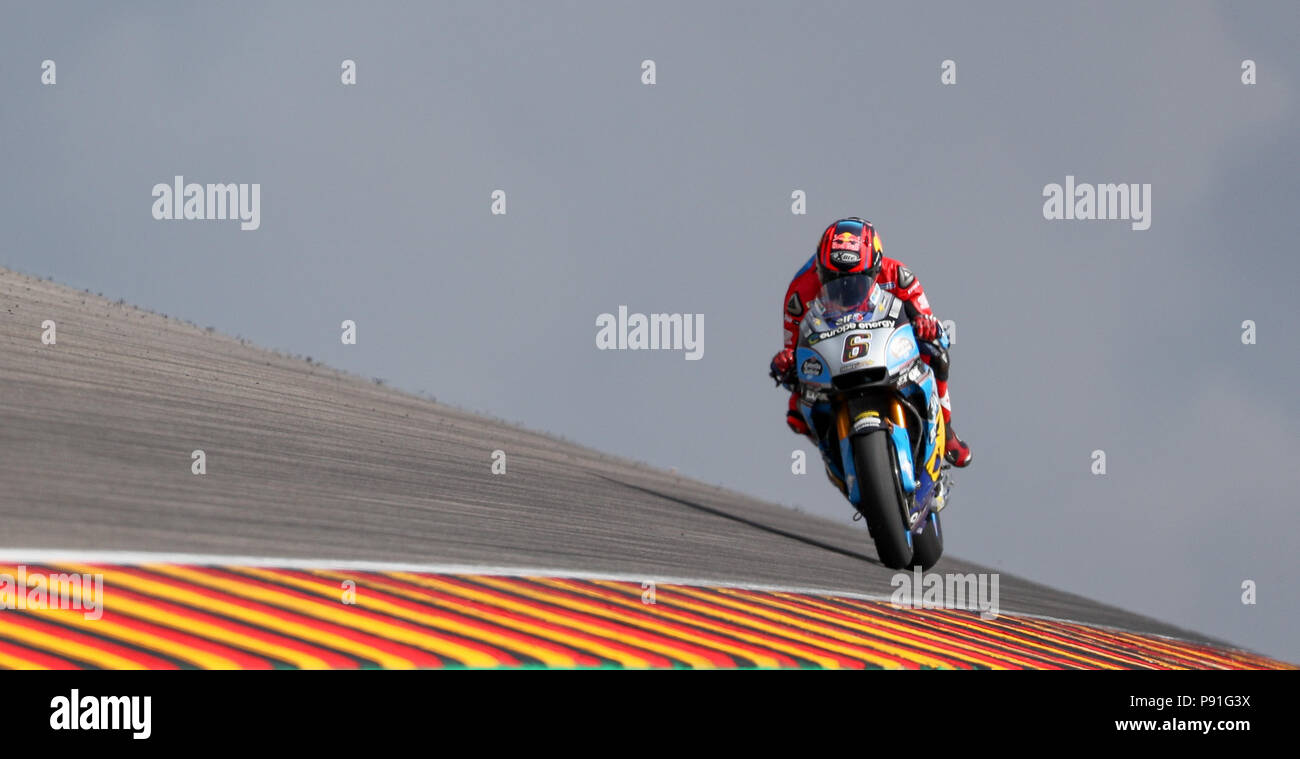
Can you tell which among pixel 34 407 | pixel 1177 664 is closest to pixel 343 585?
pixel 34 407

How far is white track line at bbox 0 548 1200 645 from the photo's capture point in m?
7.93

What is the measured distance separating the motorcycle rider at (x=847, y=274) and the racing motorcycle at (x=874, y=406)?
3.3 inches

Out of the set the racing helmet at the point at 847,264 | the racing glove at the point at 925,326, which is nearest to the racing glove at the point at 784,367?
the racing helmet at the point at 847,264

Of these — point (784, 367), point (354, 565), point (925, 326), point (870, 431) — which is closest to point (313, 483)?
point (354, 565)

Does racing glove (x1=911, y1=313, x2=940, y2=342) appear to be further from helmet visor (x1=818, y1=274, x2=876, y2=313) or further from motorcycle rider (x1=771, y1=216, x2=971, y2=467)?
helmet visor (x1=818, y1=274, x2=876, y2=313)

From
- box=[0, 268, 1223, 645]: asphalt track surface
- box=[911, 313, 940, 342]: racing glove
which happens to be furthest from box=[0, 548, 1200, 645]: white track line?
box=[911, 313, 940, 342]: racing glove

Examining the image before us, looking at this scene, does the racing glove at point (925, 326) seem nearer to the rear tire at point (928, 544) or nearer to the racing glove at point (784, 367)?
the racing glove at point (784, 367)

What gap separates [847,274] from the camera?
459 inches

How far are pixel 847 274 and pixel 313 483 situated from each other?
12.9 ft

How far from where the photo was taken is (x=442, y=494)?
12.4m

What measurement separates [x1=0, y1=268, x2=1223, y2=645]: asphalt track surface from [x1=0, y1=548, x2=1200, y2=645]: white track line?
95 mm

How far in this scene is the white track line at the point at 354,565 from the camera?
26.0 ft
